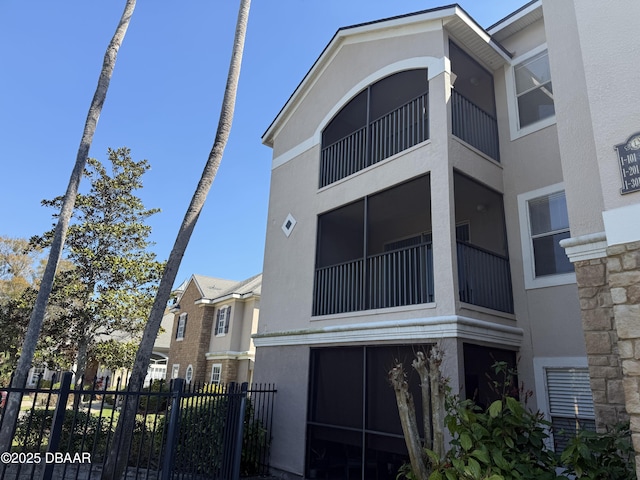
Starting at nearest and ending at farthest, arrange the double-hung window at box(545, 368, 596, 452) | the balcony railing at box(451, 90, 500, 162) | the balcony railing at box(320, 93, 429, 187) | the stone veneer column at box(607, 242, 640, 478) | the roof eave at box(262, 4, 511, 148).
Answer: the stone veneer column at box(607, 242, 640, 478) → the double-hung window at box(545, 368, 596, 452) → the balcony railing at box(451, 90, 500, 162) → the roof eave at box(262, 4, 511, 148) → the balcony railing at box(320, 93, 429, 187)

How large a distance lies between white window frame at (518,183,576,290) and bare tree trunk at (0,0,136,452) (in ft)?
30.7

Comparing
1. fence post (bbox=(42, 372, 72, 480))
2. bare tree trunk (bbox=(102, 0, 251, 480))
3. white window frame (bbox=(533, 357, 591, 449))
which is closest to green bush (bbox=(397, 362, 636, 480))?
white window frame (bbox=(533, 357, 591, 449))

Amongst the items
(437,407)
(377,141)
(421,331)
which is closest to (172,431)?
(437,407)

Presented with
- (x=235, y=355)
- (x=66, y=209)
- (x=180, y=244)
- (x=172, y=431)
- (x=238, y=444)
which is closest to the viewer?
(x=172, y=431)

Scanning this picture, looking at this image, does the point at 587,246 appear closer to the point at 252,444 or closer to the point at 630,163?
the point at 630,163

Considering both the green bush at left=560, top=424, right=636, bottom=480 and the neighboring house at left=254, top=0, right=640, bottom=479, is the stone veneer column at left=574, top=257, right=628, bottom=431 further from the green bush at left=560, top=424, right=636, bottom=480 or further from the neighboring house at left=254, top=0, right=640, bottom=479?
the green bush at left=560, top=424, right=636, bottom=480

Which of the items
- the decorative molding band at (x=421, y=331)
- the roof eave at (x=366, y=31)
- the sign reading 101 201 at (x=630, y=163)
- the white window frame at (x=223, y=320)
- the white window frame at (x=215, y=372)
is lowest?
the white window frame at (x=215, y=372)

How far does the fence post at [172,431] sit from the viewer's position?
18.7 ft

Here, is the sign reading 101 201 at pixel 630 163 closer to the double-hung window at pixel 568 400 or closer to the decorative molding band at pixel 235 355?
the double-hung window at pixel 568 400

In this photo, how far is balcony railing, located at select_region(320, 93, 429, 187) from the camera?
359 inches

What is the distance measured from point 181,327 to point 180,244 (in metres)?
18.6

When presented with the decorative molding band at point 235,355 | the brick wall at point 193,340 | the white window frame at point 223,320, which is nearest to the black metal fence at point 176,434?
the decorative molding band at point 235,355

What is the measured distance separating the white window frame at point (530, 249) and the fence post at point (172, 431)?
21.2ft

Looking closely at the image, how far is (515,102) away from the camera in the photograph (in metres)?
9.55
